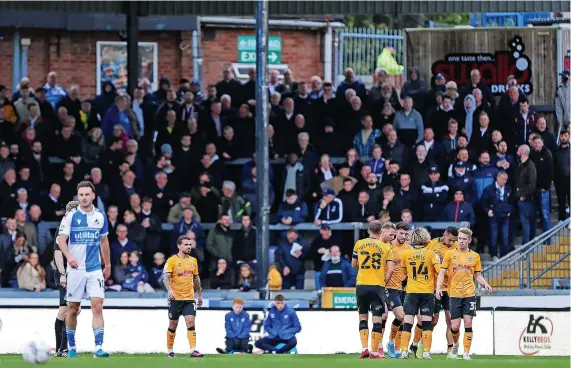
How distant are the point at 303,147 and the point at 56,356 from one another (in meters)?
11.4

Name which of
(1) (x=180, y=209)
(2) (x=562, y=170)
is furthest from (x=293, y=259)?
(2) (x=562, y=170)

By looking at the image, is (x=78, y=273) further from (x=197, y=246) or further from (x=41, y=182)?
(x=41, y=182)

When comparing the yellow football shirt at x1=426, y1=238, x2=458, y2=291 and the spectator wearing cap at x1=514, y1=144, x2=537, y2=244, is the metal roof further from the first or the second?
the yellow football shirt at x1=426, y1=238, x2=458, y2=291

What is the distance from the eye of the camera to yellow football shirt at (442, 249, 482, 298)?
2133 centimetres

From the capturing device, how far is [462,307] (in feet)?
70.7

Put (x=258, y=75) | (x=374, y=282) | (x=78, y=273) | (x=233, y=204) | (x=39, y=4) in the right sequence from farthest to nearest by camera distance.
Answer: (x=39, y=4)
(x=233, y=204)
(x=258, y=75)
(x=374, y=282)
(x=78, y=273)

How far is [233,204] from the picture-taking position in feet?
96.1

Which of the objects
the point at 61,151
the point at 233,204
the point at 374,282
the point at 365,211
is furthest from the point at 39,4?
the point at 374,282

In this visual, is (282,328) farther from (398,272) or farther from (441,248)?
(398,272)

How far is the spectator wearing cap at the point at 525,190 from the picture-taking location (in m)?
28.6

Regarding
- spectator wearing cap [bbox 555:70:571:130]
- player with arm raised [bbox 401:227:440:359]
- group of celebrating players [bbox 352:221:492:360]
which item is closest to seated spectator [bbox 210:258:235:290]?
group of celebrating players [bbox 352:221:492:360]

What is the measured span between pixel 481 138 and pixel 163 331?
25.3ft

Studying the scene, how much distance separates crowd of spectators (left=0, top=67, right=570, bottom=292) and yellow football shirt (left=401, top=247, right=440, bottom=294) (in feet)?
18.0

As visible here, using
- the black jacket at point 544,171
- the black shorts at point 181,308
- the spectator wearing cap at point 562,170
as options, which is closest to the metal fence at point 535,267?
the black jacket at point 544,171
